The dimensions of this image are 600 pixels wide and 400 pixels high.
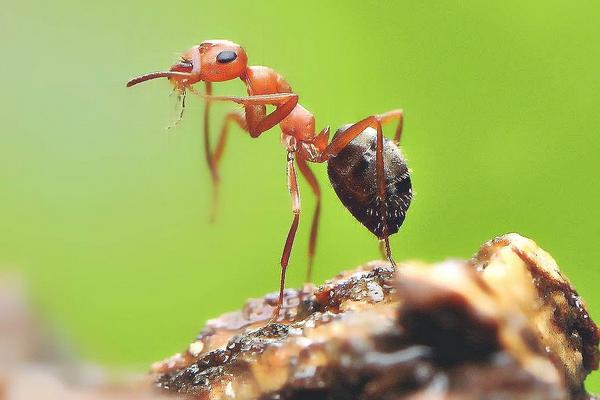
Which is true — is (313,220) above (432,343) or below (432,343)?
below

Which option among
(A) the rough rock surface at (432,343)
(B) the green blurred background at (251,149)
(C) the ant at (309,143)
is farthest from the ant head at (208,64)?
(A) the rough rock surface at (432,343)

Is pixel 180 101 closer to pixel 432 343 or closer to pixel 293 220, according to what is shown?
pixel 293 220

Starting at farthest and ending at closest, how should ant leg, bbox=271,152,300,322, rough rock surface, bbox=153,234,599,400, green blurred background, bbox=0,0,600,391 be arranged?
green blurred background, bbox=0,0,600,391, ant leg, bbox=271,152,300,322, rough rock surface, bbox=153,234,599,400

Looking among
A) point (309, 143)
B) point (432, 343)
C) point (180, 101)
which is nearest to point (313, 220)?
point (309, 143)

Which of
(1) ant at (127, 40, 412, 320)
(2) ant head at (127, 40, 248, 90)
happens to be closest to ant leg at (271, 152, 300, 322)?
(1) ant at (127, 40, 412, 320)

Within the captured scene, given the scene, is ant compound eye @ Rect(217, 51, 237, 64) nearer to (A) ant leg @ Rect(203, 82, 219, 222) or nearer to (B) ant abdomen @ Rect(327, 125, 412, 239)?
(A) ant leg @ Rect(203, 82, 219, 222)

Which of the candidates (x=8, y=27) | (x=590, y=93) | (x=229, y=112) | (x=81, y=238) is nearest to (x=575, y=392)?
(x=229, y=112)
